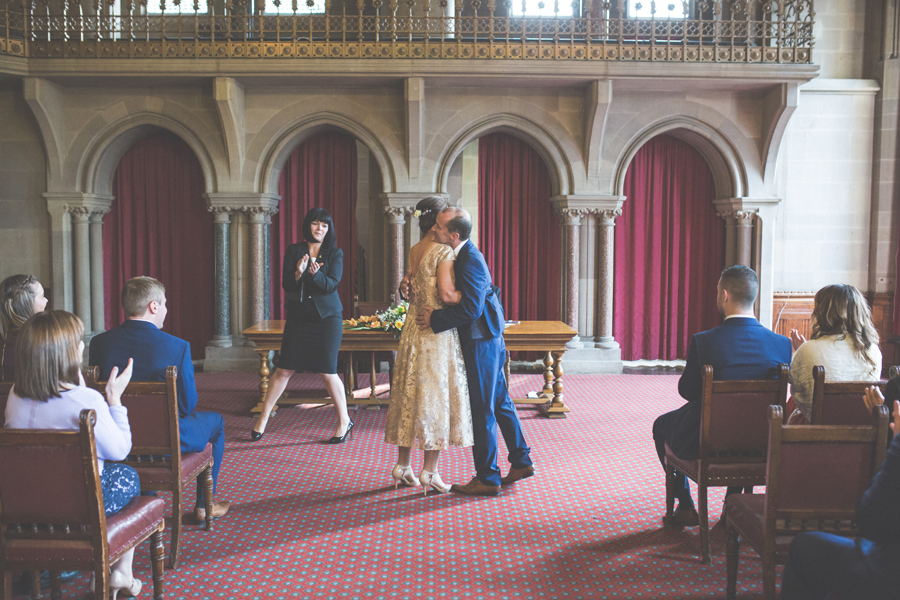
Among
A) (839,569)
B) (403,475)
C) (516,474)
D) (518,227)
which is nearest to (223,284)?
(518,227)

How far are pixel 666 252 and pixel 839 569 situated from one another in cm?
686

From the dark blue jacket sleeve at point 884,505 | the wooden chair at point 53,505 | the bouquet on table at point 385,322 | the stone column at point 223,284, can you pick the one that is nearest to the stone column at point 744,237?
the bouquet on table at point 385,322

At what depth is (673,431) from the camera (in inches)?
137

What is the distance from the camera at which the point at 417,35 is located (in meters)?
7.93

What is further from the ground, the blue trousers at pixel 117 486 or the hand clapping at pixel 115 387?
the hand clapping at pixel 115 387

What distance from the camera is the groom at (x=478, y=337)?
12.5 ft

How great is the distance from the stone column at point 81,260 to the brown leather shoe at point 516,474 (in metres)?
5.95

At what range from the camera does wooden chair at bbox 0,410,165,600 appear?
2.23m

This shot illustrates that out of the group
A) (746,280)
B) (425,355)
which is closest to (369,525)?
(425,355)

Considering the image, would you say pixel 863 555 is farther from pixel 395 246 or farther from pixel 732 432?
pixel 395 246

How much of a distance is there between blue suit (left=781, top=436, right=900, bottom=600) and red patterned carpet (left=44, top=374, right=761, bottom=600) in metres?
0.70

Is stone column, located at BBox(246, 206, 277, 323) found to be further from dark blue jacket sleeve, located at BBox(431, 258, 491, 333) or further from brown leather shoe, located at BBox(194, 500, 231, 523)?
dark blue jacket sleeve, located at BBox(431, 258, 491, 333)

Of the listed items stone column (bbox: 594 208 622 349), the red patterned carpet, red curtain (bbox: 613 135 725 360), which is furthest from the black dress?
red curtain (bbox: 613 135 725 360)

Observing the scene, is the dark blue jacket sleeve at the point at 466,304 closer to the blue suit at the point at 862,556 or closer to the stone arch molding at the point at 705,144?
the blue suit at the point at 862,556
